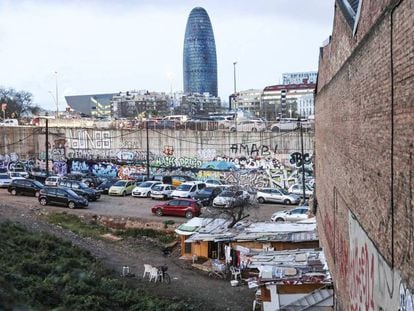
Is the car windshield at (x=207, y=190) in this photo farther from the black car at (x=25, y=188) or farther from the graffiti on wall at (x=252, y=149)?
the black car at (x=25, y=188)

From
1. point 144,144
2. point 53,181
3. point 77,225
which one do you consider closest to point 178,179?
point 144,144

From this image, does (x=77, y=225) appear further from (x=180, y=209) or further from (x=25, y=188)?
(x=25, y=188)

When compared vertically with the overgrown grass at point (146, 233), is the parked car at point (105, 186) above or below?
above

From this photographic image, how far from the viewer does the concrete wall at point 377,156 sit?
5.48 m

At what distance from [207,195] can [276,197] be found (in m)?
5.16

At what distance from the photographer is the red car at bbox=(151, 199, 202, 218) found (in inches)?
1241

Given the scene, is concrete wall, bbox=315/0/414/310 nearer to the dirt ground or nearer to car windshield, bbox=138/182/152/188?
the dirt ground

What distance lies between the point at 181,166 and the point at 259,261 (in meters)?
32.7

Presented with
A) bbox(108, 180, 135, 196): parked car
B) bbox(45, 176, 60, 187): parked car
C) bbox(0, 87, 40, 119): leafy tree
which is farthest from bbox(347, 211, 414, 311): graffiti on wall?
bbox(0, 87, 40, 119): leafy tree

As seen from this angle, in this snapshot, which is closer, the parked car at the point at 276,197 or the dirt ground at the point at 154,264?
the dirt ground at the point at 154,264

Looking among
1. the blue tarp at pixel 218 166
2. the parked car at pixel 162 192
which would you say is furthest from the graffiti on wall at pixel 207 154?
the parked car at pixel 162 192

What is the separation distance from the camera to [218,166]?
48562 millimetres

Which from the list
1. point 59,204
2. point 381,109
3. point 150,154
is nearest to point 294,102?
point 150,154

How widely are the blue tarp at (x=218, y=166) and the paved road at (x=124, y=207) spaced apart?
1089cm
